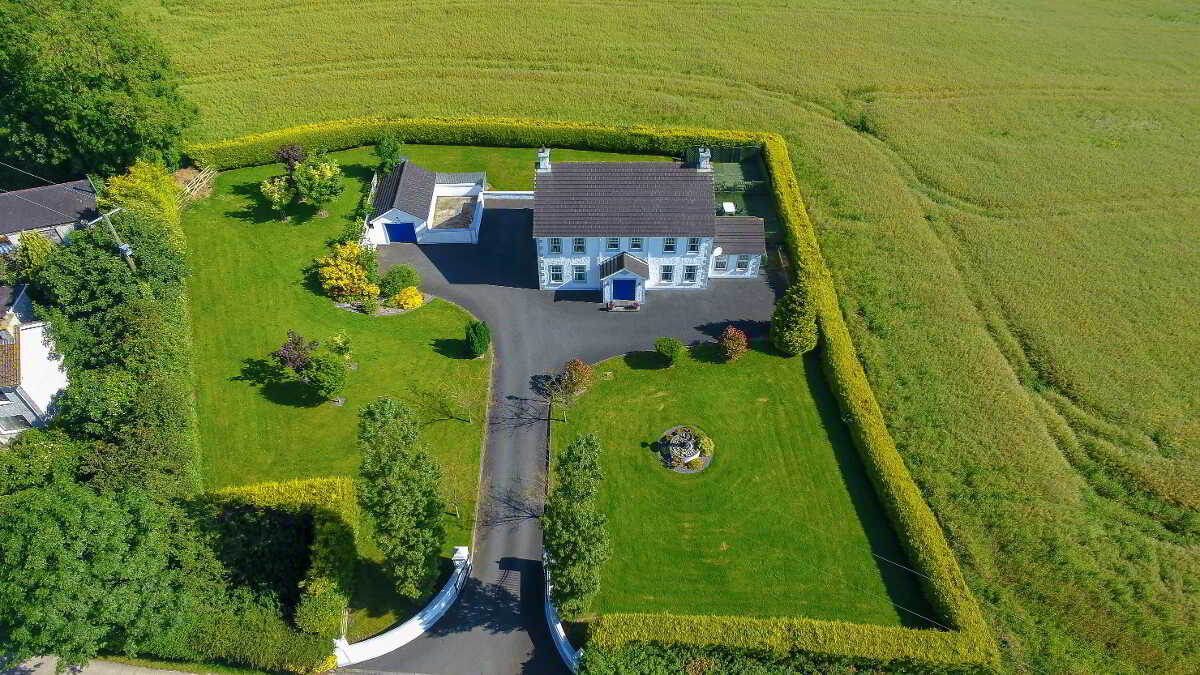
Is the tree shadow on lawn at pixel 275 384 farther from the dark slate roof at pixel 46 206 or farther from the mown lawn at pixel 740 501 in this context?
the dark slate roof at pixel 46 206

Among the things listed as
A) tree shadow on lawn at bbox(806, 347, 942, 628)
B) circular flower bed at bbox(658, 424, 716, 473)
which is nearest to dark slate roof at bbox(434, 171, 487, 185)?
circular flower bed at bbox(658, 424, 716, 473)

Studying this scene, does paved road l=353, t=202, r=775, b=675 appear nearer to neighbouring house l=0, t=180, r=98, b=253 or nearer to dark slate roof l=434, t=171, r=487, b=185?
dark slate roof l=434, t=171, r=487, b=185

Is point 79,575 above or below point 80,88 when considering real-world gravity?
below

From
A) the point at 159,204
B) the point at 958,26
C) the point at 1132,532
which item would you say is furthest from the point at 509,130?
the point at 958,26

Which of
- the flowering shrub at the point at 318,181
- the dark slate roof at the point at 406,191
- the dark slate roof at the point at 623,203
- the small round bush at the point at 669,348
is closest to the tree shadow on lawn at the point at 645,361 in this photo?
the small round bush at the point at 669,348

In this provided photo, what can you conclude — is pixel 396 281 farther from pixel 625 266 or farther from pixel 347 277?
pixel 625 266

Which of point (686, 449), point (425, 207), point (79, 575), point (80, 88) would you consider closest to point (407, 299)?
point (425, 207)

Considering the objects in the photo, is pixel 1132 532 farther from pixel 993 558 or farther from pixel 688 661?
pixel 688 661
